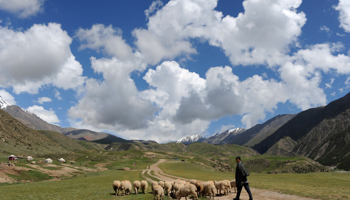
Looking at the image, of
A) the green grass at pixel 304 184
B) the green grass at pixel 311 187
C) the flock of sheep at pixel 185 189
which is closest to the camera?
the flock of sheep at pixel 185 189

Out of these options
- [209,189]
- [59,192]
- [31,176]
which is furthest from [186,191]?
[31,176]

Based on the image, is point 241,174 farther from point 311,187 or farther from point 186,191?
point 311,187

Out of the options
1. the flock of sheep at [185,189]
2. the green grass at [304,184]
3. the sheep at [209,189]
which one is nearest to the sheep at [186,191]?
the flock of sheep at [185,189]

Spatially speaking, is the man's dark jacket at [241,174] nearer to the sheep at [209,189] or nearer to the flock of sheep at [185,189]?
the flock of sheep at [185,189]

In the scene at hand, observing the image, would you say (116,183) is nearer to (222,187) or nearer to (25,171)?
(222,187)

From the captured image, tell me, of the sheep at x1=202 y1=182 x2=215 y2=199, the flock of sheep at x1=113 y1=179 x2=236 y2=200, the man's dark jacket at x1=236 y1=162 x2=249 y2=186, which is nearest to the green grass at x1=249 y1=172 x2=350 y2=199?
the flock of sheep at x1=113 y1=179 x2=236 y2=200

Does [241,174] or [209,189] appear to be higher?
[241,174]

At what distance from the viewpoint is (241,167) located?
69.5ft

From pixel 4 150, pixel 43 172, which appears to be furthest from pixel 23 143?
pixel 43 172

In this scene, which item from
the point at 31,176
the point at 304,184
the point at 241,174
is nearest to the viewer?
the point at 241,174

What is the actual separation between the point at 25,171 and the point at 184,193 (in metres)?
69.2

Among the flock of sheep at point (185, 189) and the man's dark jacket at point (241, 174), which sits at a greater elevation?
the man's dark jacket at point (241, 174)

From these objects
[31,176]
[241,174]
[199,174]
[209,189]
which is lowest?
[199,174]

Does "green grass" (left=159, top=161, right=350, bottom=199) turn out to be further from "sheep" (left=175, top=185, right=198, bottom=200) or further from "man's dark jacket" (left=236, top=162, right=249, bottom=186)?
"sheep" (left=175, top=185, right=198, bottom=200)
